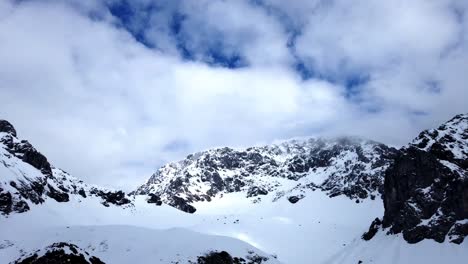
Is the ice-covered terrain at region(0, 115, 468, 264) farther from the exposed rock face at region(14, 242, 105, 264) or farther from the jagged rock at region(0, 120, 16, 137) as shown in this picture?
the jagged rock at region(0, 120, 16, 137)

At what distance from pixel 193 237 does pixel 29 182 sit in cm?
7756

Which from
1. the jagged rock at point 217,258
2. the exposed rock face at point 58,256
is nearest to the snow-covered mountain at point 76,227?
the exposed rock face at point 58,256

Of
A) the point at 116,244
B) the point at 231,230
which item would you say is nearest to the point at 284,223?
the point at 231,230

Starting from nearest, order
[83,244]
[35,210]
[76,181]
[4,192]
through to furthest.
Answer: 1. [83,244]
2. [4,192]
3. [35,210]
4. [76,181]

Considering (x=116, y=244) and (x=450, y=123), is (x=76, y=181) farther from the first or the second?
(x=450, y=123)

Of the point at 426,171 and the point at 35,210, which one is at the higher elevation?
the point at 426,171

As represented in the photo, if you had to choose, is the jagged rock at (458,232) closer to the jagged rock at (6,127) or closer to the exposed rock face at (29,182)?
the exposed rock face at (29,182)

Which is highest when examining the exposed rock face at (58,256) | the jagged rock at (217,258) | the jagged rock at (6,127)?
the jagged rock at (6,127)

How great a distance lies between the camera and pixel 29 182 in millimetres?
141500

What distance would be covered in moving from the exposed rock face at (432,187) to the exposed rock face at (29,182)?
10436 cm

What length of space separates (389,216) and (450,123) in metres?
34.2

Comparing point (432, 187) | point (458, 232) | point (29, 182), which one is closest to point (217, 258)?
point (458, 232)

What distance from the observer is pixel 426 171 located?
129375 mm

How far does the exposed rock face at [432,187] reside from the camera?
11531 cm
